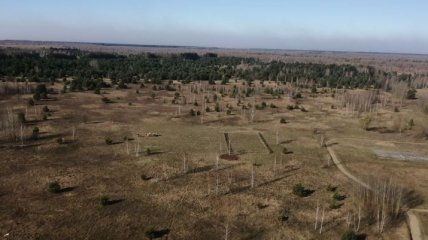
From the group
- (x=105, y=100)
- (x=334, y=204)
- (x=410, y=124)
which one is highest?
(x=105, y=100)

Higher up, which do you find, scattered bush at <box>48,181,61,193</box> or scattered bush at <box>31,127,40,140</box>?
scattered bush at <box>31,127,40,140</box>

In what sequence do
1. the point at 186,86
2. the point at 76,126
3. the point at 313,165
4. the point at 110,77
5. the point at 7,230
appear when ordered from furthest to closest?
the point at 110,77 < the point at 186,86 < the point at 76,126 < the point at 313,165 < the point at 7,230

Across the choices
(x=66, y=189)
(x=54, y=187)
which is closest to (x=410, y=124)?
(x=66, y=189)

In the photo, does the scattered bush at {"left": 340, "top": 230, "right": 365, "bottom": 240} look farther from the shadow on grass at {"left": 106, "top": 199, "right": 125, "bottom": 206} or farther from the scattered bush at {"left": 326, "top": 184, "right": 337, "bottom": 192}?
the shadow on grass at {"left": 106, "top": 199, "right": 125, "bottom": 206}

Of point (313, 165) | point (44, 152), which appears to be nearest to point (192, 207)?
point (313, 165)

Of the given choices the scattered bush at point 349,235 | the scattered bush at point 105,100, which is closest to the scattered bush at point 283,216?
the scattered bush at point 349,235

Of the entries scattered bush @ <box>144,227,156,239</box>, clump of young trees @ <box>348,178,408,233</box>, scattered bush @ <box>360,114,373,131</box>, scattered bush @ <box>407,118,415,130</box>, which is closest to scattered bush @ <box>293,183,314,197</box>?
clump of young trees @ <box>348,178,408,233</box>

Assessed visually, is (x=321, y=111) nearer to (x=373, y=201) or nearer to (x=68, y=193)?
(x=373, y=201)

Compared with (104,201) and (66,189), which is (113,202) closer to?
(104,201)

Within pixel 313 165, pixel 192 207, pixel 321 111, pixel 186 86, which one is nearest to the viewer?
pixel 192 207
